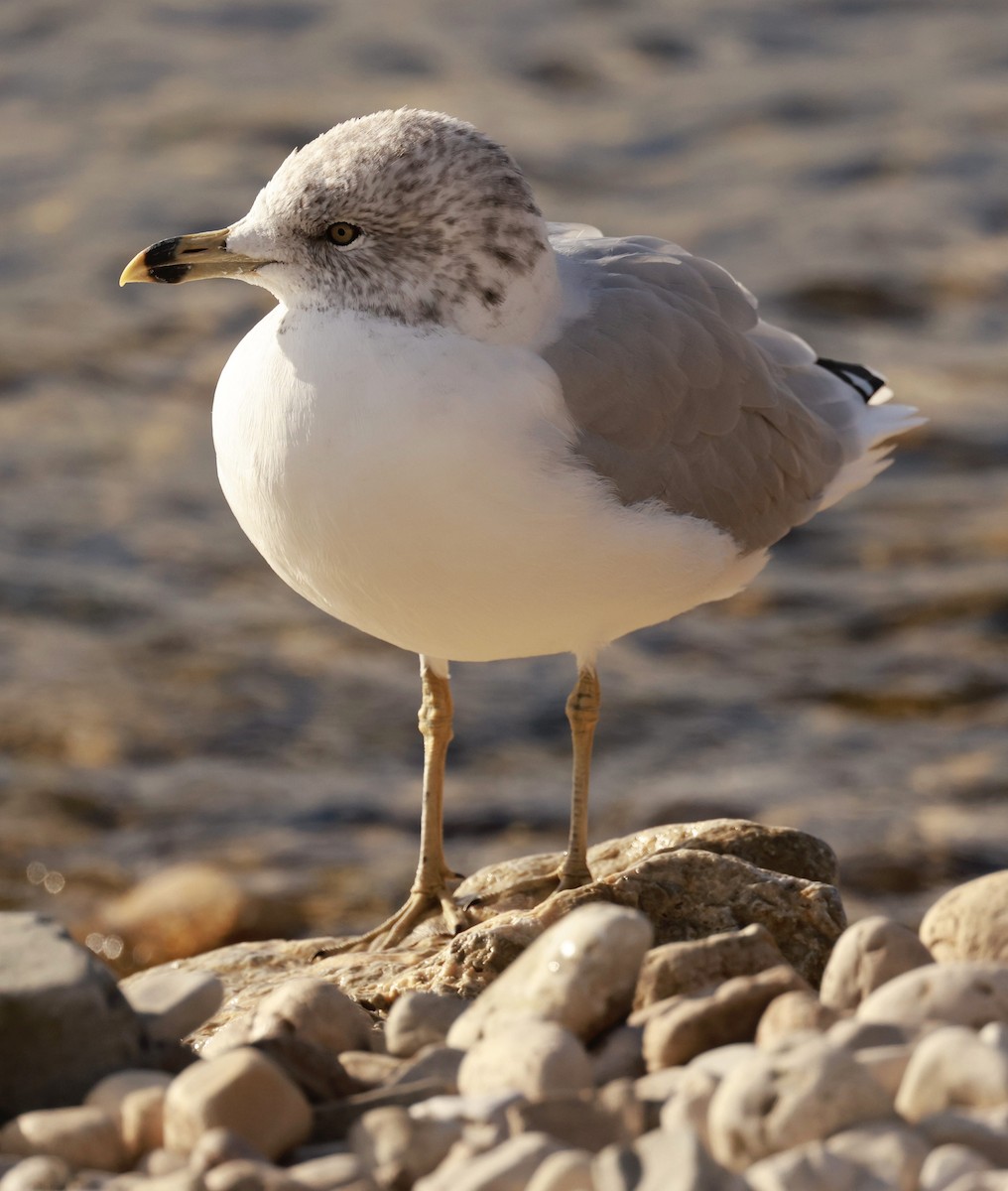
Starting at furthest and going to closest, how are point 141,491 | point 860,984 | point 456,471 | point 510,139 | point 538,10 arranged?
point 538,10, point 510,139, point 141,491, point 456,471, point 860,984

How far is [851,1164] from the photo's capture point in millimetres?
2992

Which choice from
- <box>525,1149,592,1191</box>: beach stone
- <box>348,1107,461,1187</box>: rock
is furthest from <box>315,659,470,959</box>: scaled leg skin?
<box>525,1149,592,1191</box>: beach stone

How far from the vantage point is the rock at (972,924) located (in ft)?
13.1

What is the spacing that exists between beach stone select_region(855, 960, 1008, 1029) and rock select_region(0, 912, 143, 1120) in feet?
4.57

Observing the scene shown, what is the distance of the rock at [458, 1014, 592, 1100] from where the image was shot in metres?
3.32

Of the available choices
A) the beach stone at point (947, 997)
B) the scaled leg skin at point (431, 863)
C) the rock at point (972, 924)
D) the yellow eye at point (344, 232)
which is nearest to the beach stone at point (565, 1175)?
the beach stone at point (947, 997)

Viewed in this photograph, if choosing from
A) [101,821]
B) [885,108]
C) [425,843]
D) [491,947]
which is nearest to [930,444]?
[885,108]

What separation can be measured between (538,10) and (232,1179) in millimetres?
13425

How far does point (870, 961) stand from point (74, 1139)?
5.10 feet


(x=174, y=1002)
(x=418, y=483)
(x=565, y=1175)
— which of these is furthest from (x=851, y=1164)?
(x=418, y=483)

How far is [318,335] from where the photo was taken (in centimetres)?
457

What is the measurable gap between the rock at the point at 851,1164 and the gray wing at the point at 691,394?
2138 millimetres

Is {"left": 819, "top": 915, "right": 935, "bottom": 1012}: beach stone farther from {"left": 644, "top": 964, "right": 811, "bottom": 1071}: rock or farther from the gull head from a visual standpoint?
the gull head

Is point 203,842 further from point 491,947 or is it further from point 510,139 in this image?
point 510,139
